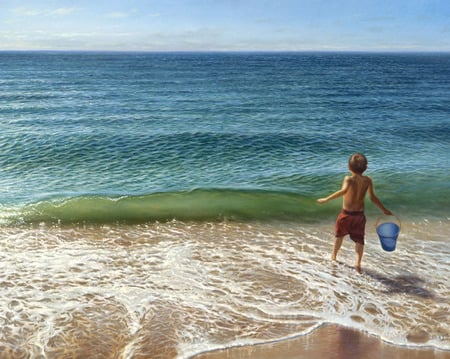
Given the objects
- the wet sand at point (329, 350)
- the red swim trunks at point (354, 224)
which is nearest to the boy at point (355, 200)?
the red swim trunks at point (354, 224)

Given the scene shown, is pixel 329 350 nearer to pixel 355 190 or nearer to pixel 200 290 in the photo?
pixel 200 290

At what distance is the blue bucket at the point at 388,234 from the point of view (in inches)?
293

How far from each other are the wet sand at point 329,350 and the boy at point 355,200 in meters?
1.96

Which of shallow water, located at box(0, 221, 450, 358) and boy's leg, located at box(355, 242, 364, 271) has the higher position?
boy's leg, located at box(355, 242, 364, 271)

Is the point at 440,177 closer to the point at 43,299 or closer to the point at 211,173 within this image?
the point at 211,173

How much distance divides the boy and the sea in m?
0.75

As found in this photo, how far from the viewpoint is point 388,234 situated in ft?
24.9

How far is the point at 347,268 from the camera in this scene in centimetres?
776

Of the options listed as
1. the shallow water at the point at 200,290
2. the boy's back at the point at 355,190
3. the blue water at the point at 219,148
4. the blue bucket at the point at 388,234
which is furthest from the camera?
the blue water at the point at 219,148

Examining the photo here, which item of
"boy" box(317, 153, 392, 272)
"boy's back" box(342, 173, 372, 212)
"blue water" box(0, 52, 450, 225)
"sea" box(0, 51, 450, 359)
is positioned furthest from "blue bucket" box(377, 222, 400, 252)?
"blue water" box(0, 52, 450, 225)

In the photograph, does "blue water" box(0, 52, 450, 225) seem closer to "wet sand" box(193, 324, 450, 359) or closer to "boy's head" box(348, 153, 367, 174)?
"boy's head" box(348, 153, 367, 174)

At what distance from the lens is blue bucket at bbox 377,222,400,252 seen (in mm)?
7435

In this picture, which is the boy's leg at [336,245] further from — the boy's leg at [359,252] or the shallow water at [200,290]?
the boy's leg at [359,252]

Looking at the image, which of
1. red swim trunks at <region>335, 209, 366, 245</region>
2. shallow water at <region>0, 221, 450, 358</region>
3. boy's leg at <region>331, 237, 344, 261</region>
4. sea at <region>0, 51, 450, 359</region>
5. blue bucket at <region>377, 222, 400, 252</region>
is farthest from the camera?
boy's leg at <region>331, 237, 344, 261</region>
